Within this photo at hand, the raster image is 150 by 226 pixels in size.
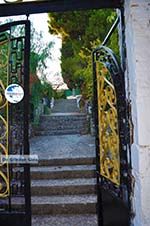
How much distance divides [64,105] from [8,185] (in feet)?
36.7

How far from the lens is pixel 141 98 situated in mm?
2018

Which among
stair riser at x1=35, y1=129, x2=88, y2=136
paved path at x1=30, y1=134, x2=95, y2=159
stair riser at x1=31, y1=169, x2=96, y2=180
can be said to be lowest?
stair riser at x1=31, y1=169, x2=96, y2=180

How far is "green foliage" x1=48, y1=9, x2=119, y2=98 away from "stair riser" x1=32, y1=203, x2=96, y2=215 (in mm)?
6446

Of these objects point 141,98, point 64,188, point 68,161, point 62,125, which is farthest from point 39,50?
point 141,98

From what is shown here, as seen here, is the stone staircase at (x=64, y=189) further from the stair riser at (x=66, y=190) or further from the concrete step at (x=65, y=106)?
the concrete step at (x=65, y=106)

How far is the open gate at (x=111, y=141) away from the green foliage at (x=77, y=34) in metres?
7.36

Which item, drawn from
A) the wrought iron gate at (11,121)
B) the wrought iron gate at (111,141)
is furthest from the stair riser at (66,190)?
the wrought iron gate at (111,141)

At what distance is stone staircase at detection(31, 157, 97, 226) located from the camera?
13.7ft

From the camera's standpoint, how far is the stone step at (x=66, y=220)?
383cm

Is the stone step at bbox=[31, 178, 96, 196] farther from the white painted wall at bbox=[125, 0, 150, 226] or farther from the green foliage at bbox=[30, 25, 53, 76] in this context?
the green foliage at bbox=[30, 25, 53, 76]

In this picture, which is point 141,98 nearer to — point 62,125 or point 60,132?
point 60,132

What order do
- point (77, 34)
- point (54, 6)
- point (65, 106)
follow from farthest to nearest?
1. point (65, 106)
2. point (77, 34)
3. point (54, 6)

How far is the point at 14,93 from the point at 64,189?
2.22m

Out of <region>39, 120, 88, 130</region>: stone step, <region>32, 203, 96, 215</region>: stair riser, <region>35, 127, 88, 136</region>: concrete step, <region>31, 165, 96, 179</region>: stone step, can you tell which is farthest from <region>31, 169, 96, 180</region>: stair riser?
<region>39, 120, 88, 130</region>: stone step
